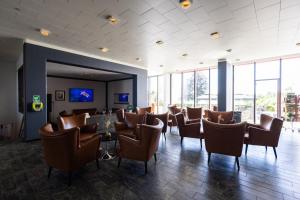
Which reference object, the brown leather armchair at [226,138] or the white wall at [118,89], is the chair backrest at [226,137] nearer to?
the brown leather armchair at [226,138]

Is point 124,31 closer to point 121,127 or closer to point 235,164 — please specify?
point 121,127

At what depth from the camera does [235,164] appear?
280cm

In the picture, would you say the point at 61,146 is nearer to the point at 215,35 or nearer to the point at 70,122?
the point at 70,122

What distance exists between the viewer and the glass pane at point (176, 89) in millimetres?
9137

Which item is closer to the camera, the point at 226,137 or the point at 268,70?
the point at 226,137

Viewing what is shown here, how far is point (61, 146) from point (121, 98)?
7434 millimetres

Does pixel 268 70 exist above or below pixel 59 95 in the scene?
above

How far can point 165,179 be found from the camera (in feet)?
7.53

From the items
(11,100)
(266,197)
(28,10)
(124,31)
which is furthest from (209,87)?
(11,100)

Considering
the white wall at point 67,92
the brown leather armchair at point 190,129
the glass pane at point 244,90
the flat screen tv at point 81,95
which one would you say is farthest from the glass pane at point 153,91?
the brown leather armchair at point 190,129

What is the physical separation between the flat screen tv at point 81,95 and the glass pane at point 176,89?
5365 mm

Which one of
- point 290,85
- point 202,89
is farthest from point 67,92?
point 290,85

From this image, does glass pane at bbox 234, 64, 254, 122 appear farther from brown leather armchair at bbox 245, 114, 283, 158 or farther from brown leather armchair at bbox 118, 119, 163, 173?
brown leather armchair at bbox 118, 119, 163, 173

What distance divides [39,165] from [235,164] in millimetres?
3686
